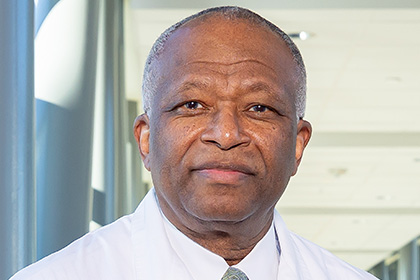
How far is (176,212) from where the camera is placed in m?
1.96

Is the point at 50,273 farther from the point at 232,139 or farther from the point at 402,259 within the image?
the point at 402,259

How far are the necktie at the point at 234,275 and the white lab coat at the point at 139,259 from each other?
3.2 inches

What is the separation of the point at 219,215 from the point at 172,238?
16 centimetres

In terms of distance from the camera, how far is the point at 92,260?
6.07 feet

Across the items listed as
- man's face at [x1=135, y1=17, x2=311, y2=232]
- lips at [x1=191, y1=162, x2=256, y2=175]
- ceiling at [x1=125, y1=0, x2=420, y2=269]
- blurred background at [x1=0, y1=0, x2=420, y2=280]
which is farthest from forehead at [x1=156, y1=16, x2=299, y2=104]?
ceiling at [x1=125, y1=0, x2=420, y2=269]

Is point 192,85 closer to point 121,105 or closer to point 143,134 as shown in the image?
point 143,134

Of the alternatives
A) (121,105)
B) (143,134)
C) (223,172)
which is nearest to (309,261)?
(223,172)

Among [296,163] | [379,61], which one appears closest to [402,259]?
[379,61]

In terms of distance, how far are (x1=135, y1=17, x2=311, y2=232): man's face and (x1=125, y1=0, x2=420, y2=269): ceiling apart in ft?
18.9

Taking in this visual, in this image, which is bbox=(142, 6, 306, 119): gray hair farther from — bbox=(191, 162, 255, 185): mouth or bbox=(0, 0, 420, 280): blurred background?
bbox=(0, 0, 420, 280): blurred background

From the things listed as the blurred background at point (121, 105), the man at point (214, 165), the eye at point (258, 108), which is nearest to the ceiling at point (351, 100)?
the blurred background at point (121, 105)

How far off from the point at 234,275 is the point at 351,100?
9277 millimetres

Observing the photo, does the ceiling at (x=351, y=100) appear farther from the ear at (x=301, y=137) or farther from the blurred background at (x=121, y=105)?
the ear at (x=301, y=137)

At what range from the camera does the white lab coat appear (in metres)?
1.82
